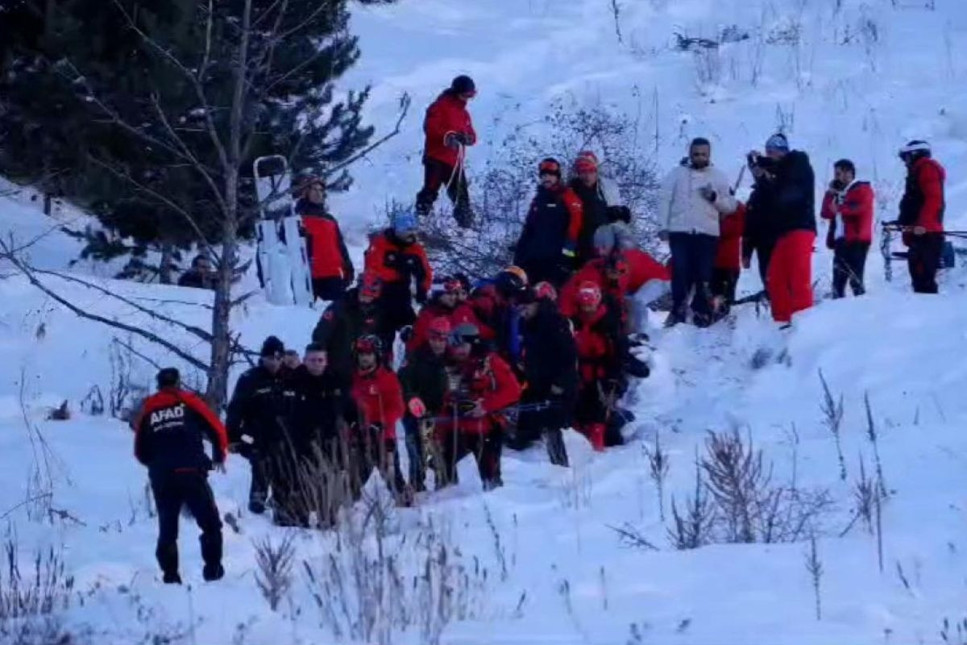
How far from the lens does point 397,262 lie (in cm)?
1520

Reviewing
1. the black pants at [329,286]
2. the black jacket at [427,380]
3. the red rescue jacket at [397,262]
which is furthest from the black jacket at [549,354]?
the black pants at [329,286]

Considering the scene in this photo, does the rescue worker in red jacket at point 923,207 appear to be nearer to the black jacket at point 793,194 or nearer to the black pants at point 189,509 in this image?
the black jacket at point 793,194

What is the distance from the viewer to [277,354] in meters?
13.1

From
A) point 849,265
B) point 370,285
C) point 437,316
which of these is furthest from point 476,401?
point 849,265

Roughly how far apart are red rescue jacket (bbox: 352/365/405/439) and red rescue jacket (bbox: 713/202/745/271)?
12.8 ft

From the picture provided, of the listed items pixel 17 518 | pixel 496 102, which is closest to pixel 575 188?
pixel 17 518

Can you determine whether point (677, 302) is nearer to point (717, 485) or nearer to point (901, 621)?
point (717, 485)

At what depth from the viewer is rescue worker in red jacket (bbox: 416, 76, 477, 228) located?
18.7 meters

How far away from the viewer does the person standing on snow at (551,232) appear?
50.9ft

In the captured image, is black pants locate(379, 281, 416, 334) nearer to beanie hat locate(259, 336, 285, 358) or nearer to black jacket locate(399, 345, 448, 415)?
black jacket locate(399, 345, 448, 415)

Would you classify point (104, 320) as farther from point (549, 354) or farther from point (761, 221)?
point (761, 221)

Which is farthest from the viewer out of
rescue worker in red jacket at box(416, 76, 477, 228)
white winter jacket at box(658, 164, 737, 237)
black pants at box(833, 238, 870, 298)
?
rescue worker in red jacket at box(416, 76, 477, 228)

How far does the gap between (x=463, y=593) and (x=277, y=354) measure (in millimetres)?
5686

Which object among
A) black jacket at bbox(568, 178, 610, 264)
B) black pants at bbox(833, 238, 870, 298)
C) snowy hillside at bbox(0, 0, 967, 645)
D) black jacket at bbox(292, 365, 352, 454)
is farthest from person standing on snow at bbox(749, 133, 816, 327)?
black jacket at bbox(292, 365, 352, 454)
